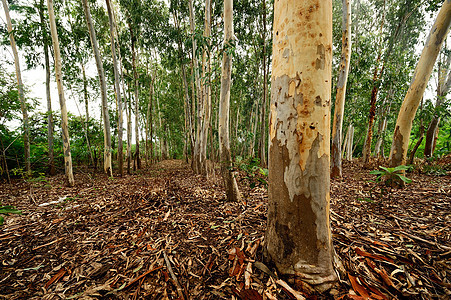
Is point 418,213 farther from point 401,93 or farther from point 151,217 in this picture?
point 401,93

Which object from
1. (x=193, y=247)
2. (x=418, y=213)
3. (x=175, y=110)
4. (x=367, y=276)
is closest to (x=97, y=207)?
(x=193, y=247)

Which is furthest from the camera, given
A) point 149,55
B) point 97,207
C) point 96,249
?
point 149,55

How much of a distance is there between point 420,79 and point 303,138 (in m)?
4.01

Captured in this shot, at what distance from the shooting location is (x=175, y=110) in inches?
768

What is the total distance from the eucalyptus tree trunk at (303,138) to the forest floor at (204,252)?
247 millimetres

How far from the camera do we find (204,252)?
186cm

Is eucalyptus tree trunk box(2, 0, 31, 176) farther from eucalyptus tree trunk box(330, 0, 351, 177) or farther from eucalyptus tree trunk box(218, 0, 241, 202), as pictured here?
eucalyptus tree trunk box(330, 0, 351, 177)

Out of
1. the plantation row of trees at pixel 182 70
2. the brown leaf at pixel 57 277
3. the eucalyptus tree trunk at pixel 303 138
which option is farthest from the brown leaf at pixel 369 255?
the plantation row of trees at pixel 182 70

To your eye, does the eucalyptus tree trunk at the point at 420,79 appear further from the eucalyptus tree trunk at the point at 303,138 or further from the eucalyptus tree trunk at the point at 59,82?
the eucalyptus tree trunk at the point at 59,82

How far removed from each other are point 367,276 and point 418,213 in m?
1.90

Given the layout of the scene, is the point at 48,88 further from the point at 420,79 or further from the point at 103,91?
the point at 420,79

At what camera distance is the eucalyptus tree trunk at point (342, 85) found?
16.9 feet

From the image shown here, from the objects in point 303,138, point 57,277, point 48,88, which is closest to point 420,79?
point 303,138

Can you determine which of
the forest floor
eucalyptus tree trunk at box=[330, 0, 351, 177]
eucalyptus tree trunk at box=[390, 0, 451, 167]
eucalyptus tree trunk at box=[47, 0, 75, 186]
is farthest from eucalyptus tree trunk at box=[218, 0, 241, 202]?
eucalyptus tree trunk at box=[47, 0, 75, 186]
